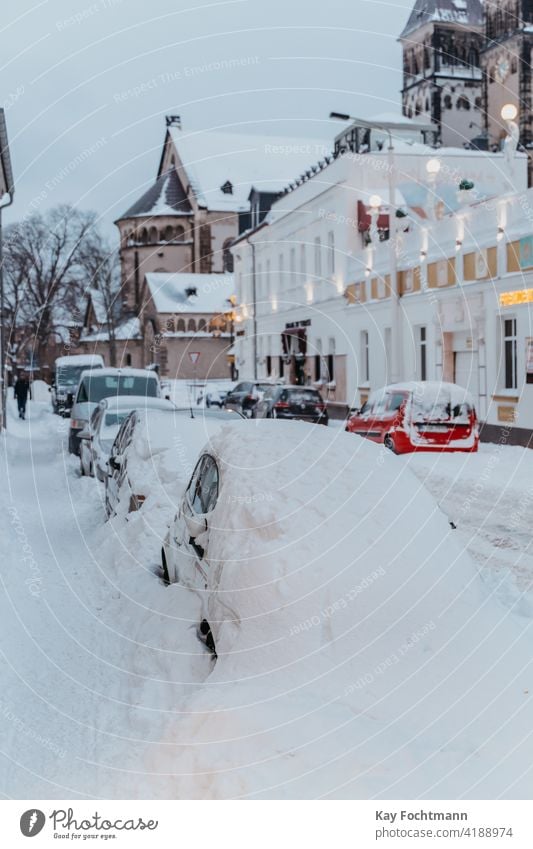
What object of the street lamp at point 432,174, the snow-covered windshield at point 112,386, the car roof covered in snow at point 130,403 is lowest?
the car roof covered in snow at point 130,403

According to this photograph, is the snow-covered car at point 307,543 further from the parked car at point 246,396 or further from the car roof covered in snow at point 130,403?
the parked car at point 246,396

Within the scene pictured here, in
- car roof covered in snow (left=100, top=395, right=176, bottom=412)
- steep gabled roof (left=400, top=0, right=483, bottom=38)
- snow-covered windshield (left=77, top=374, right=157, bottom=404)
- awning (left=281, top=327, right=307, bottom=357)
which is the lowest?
car roof covered in snow (left=100, top=395, right=176, bottom=412)

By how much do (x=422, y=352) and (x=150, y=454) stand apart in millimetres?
20562

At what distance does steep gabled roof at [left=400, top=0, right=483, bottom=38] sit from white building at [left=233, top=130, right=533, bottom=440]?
4182 centimetres

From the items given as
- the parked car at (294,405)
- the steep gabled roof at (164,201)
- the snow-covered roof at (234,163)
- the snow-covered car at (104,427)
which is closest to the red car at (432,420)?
the snow-covered car at (104,427)

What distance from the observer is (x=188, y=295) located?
2889 inches

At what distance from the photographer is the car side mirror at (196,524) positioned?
673cm

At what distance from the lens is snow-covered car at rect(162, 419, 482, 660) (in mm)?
5406

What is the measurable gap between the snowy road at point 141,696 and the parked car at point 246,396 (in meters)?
25.3

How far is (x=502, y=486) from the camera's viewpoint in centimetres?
1625

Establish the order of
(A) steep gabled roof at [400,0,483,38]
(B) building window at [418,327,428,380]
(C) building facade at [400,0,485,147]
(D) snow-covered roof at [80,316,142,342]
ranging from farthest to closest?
(C) building facade at [400,0,485,147]
(A) steep gabled roof at [400,0,483,38]
(D) snow-covered roof at [80,316,142,342]
(B) building window at [418,327,428,380]

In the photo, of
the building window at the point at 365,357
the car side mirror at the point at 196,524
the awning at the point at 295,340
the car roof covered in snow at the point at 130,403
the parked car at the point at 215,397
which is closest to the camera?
the car side mirror at the point at 196,524

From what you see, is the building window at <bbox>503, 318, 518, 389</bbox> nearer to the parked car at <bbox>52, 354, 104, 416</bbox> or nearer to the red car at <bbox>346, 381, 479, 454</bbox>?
the red car at <bbox>346, 381, 479, 454</bbox>

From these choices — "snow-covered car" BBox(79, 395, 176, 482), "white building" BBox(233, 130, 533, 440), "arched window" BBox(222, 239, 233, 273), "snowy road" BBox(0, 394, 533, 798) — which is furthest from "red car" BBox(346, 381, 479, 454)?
"arched window" BBox(222, 239, 233, 273)
